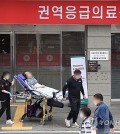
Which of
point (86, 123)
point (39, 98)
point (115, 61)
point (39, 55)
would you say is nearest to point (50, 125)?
point (39, 98)

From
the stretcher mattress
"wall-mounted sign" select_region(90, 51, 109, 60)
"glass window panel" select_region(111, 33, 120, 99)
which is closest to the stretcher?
the stretcher mattress

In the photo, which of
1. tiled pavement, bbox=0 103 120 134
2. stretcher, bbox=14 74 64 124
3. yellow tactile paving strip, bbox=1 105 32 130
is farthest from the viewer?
stretcher, bbox=14 74 64 124

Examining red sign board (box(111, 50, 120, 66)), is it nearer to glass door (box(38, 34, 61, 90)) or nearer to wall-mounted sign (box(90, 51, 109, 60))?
wall-mounted sign (box(90, 51, 109, 60))

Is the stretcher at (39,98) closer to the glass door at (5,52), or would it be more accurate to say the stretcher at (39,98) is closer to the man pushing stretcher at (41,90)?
the man pushing stretcher at (41,90)

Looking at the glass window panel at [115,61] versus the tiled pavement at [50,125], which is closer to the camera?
the tiled pavement at [50,125]

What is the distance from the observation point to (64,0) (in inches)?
626

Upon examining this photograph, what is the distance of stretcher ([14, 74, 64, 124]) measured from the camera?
514 inches

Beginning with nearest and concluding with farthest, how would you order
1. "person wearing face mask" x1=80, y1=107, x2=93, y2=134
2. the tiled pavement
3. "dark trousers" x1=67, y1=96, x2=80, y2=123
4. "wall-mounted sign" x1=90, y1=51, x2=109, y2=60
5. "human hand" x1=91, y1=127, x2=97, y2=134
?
"human hand" x1=91, y1=127, x2=97, y2=134 → "person wearing face mask" x1=80, y1=107, x2=93, y2=134 → the tiled pavement → "dark trousers" x1=67, y1=96, x2=80, y2=123 → "wall-mounted sign" x1=90, y1=51, x2=109, y2=60

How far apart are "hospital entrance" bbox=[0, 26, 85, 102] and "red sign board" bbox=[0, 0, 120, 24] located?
121 cm

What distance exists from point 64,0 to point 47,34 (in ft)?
5.73

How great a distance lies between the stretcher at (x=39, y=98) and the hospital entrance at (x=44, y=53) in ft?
11.6

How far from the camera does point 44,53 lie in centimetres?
1717

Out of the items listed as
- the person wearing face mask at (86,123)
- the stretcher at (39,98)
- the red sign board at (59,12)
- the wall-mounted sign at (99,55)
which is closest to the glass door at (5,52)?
the red sign board at (59,12)

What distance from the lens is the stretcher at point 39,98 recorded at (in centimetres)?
1305
